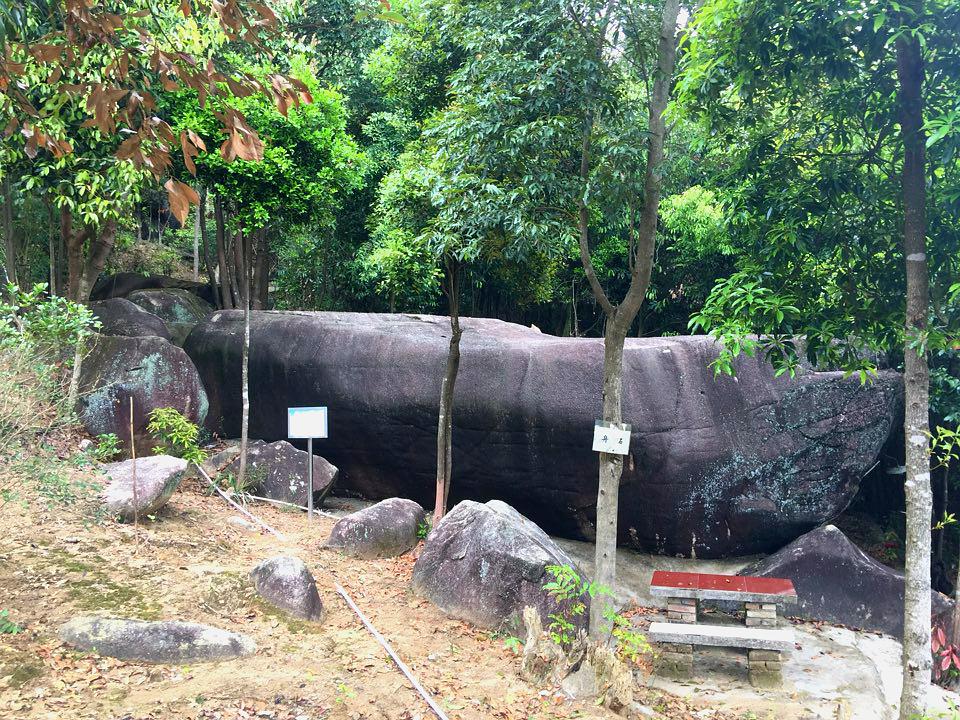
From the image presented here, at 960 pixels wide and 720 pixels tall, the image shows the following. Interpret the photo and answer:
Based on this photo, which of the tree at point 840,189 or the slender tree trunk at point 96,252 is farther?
the slender tree trunk at point 96,252

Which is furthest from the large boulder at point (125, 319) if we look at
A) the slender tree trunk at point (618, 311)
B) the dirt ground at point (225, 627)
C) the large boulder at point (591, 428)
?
the slender tree trunk at point (618, 311)

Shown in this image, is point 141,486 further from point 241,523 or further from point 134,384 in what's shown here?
point 134,384

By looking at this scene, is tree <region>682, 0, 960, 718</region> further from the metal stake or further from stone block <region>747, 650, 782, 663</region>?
the metal stake

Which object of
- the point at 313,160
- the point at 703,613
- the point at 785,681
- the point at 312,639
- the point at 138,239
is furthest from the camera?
the point at 138,239

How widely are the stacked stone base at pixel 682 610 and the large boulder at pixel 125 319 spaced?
706 centimetres

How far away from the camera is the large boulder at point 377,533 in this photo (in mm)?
7602

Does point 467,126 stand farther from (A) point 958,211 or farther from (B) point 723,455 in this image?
(B) point 723,455

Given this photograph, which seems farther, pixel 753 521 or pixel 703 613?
pixel 753 521

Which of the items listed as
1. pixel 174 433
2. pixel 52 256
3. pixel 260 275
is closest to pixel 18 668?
pixel 174 433

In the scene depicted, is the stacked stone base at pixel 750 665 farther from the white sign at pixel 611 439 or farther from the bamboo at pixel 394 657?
the bamboo at pixel 394 657

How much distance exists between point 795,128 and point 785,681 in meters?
4.35

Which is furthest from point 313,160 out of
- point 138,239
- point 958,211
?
point 138,239

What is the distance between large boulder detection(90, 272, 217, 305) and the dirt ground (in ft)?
26.2

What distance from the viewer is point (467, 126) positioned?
623cm
